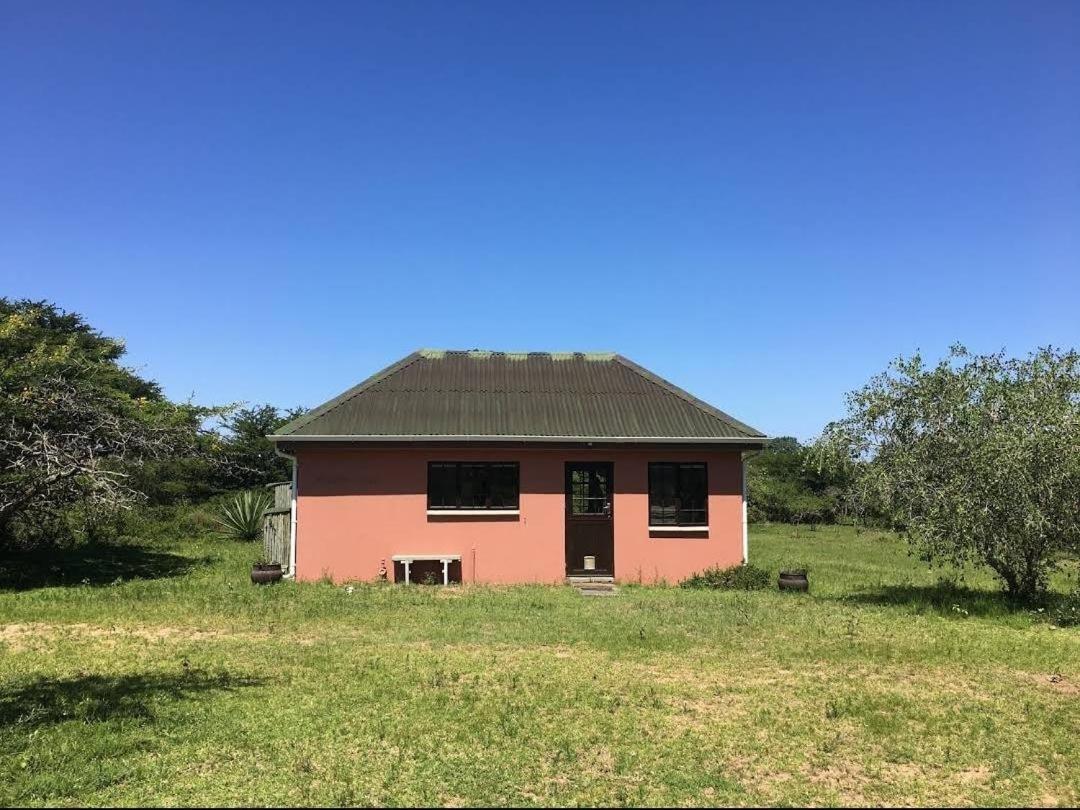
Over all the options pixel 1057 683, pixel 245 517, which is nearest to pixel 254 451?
pixel 245 517

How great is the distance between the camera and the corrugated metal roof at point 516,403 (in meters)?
15.6

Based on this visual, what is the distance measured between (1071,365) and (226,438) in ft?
87.1

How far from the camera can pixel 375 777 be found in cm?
518

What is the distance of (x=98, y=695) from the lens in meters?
7.02

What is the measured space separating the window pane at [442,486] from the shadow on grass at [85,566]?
17.2ft

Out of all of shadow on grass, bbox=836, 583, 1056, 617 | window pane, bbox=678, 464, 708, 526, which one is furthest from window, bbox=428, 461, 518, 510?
shadow on grass, bbox=836, 583, 1056, 617

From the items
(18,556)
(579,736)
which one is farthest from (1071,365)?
(18,556)

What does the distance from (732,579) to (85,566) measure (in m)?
12.9

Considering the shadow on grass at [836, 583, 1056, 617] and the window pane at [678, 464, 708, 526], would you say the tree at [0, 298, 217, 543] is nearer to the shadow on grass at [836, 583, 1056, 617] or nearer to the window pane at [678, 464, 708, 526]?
the window pane at [678, 464, 708, 526]

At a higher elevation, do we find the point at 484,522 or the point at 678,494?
the point at 678,494

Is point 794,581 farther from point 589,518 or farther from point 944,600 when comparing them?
point 589,518

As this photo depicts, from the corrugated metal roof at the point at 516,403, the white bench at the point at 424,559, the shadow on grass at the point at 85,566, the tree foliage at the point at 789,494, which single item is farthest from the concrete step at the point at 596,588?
the tree foliage at the point at 789,494

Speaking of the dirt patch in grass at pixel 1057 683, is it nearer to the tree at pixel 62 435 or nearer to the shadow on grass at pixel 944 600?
the shadow on grass at pixel 944 600

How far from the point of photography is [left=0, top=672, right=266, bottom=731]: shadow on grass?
6.33 m
